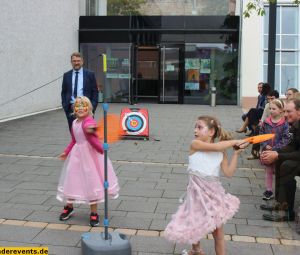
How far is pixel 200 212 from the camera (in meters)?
4.10

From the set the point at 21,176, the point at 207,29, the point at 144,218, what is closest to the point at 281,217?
the point at 144,218

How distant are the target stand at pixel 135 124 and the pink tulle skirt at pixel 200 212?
23.3ft

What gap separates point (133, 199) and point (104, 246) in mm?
2141

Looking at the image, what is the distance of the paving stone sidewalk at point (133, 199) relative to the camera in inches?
187

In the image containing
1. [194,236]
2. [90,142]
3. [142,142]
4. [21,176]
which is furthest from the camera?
[142,142]

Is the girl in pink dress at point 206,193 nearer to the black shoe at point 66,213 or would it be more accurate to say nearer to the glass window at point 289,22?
the black shoe at point 66,213

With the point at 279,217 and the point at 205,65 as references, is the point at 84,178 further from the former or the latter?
the point at 205,65

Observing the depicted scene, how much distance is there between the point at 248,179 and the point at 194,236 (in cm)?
362

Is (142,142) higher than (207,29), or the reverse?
(207,29)

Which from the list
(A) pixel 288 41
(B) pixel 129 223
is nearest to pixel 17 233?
(B) pixel 129 223

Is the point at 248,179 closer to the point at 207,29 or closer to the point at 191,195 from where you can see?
the point at 191,195

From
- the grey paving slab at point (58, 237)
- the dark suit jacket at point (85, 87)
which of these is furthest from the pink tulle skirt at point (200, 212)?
the dark suit jacket at point (85, 87)

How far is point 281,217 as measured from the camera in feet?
17.7

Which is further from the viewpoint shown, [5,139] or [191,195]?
[5,139]
